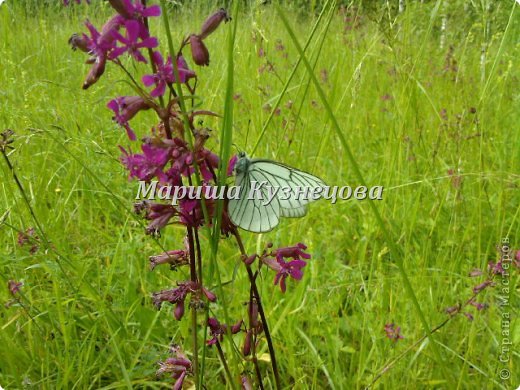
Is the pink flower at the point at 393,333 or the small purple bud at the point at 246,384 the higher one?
the small purple bud at the point at 246,384

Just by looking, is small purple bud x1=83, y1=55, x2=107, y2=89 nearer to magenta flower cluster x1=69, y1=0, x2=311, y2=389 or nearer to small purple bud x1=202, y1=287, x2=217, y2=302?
magenta flower cluster x1=69, y1=0, x2=311, y2=389

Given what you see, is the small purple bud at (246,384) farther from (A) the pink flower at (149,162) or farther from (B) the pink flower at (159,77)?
(B) the pink flower at (159,77)

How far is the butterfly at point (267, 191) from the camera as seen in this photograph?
1.24 meters

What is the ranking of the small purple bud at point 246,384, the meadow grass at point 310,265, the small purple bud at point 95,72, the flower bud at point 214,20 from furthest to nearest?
the meadow grass at point 310,265, the small purple bud at point 246,384, the flower bud at point 214,20, the small purple bud at point 95,72

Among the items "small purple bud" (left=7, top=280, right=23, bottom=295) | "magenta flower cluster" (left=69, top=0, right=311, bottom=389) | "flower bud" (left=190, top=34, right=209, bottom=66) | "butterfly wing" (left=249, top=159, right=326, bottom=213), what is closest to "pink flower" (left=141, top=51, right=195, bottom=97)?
"magenta flower cluster" (left=69, top=0, right=311, bottom=389)

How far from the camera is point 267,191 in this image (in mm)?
1346

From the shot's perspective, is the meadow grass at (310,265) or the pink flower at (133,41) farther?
the meadow grass at (310,265)

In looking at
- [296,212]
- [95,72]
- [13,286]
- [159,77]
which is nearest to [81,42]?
[95,72]

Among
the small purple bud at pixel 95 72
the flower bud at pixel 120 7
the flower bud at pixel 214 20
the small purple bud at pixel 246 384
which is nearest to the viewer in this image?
the flower bud at pixel 120 7

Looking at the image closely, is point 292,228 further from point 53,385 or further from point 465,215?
point 53,385

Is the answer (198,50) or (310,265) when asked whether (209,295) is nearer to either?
(198,50)

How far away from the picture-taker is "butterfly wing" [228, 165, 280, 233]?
1.19m

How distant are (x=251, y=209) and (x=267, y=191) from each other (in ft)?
0.32

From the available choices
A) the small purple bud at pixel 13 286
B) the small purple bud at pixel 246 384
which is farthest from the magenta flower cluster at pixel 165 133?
the small purple bud at pixel 13 286
